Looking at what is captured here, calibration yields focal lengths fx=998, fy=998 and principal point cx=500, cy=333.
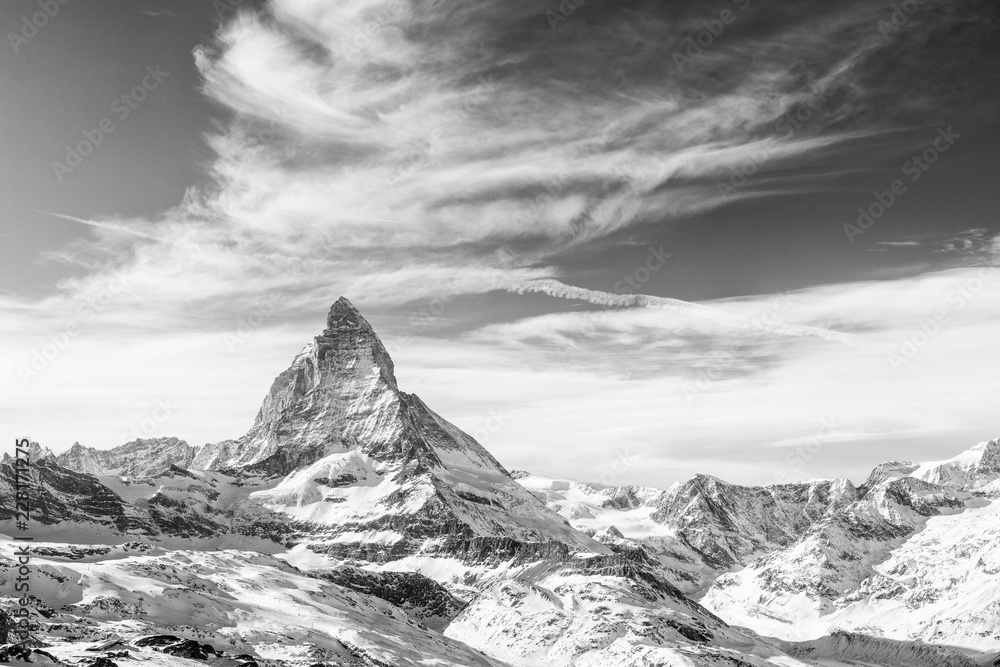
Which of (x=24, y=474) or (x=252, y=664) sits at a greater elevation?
(x=24, y=474)

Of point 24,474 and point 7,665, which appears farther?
point 7,665

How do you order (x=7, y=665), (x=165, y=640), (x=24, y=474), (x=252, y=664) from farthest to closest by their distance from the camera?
1. (x=165, y=640)
2. (x=252, y=664)
3. (x=7, y=665)
4. (x=24, y=474)

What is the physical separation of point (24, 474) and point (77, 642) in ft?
263

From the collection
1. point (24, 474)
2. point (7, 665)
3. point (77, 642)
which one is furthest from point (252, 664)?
→ point (24, 474)

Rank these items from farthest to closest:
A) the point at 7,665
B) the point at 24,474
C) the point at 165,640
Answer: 1. the point at 165,640
2. the point at 7,665
3. the point at 24,474

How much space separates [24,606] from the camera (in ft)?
606

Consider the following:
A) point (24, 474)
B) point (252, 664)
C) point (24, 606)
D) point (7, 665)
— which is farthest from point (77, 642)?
point (24, 474)

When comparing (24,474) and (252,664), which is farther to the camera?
(252,664)

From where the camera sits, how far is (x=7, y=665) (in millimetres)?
136625

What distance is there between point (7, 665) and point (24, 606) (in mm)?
52451

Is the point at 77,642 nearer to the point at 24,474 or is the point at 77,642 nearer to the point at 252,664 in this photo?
the point at 252,664

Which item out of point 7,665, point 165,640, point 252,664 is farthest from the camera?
point 165,640

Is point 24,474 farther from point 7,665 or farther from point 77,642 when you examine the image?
point 77,642

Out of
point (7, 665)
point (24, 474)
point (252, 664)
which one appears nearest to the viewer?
point (24, 474)
